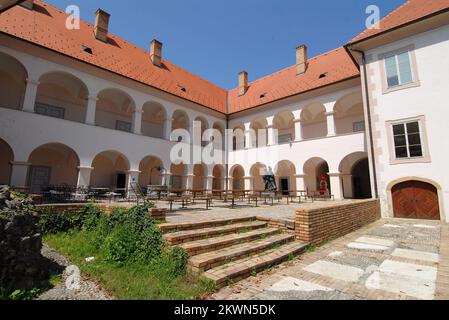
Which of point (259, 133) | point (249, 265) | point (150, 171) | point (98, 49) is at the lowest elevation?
point (249, 265)

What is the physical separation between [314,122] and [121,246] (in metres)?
18.9

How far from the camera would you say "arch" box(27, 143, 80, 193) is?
15258mm

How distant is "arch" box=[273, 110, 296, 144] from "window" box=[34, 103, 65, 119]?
1591 centimetres

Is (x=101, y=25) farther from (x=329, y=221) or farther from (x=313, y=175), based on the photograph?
(x=313, y=175)

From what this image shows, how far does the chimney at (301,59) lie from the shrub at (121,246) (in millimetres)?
19903

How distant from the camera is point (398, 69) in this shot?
12.1 meters

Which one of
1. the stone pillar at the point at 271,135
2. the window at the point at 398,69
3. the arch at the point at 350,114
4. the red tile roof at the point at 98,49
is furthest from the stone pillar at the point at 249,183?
the window at the point at 398,69

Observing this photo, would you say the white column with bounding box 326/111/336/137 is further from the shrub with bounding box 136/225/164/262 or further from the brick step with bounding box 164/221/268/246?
the shrub with bounding box 136/225/164/262

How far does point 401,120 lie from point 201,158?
1367 cm

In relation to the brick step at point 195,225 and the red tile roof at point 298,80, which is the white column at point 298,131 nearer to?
the red tile roof at point 298,80

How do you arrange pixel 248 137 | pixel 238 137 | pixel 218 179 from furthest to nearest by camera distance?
1. pixel 218 179
2. pixel 238 137
3. pixel 248 137

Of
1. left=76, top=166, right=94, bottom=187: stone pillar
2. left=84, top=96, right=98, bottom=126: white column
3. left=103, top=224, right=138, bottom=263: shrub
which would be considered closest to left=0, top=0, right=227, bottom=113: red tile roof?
left=84, top=96, right=98, bottom=126: white column

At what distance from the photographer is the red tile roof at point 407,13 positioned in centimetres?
1112

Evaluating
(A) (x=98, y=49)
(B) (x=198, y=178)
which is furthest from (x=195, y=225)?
(B) (x=198, y=178)
